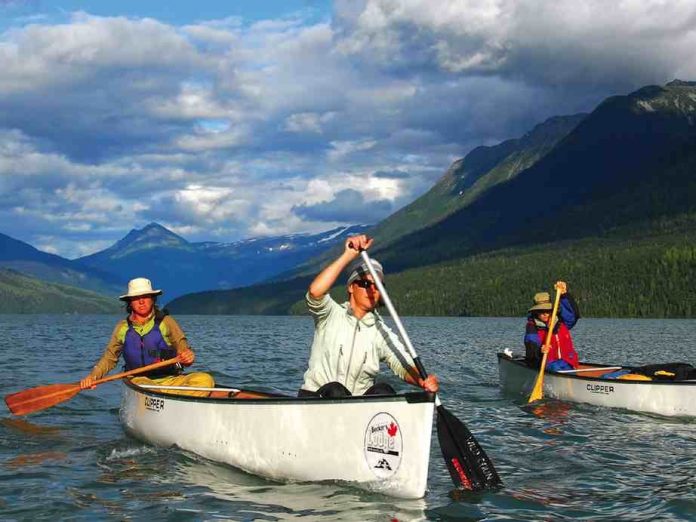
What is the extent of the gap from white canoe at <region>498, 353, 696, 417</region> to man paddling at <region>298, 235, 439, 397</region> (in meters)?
9.98

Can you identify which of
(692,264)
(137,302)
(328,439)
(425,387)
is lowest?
(328,439)

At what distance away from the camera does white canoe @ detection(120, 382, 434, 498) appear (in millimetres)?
10273

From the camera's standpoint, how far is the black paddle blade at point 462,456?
11.2m

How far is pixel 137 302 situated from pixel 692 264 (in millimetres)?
175355

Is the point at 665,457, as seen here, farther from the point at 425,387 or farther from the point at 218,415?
the point at 218,415

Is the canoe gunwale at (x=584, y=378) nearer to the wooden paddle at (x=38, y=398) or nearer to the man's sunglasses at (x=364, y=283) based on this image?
the man's sunglasses at (x=364, y=283)

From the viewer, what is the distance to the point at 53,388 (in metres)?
17.2

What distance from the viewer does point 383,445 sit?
10.5m

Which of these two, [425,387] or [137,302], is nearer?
[425,387]

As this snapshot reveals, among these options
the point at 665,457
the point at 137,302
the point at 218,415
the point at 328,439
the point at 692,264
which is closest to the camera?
the point at 328,439

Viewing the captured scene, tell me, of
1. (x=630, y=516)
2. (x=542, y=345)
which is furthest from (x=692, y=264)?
(x=630, y=516)

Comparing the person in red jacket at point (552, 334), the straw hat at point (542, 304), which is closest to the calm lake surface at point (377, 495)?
the person in red jacket at point (552, 334)

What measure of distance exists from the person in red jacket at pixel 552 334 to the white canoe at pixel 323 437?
11.5 m

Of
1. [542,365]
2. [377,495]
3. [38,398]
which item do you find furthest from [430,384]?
[542,365]
